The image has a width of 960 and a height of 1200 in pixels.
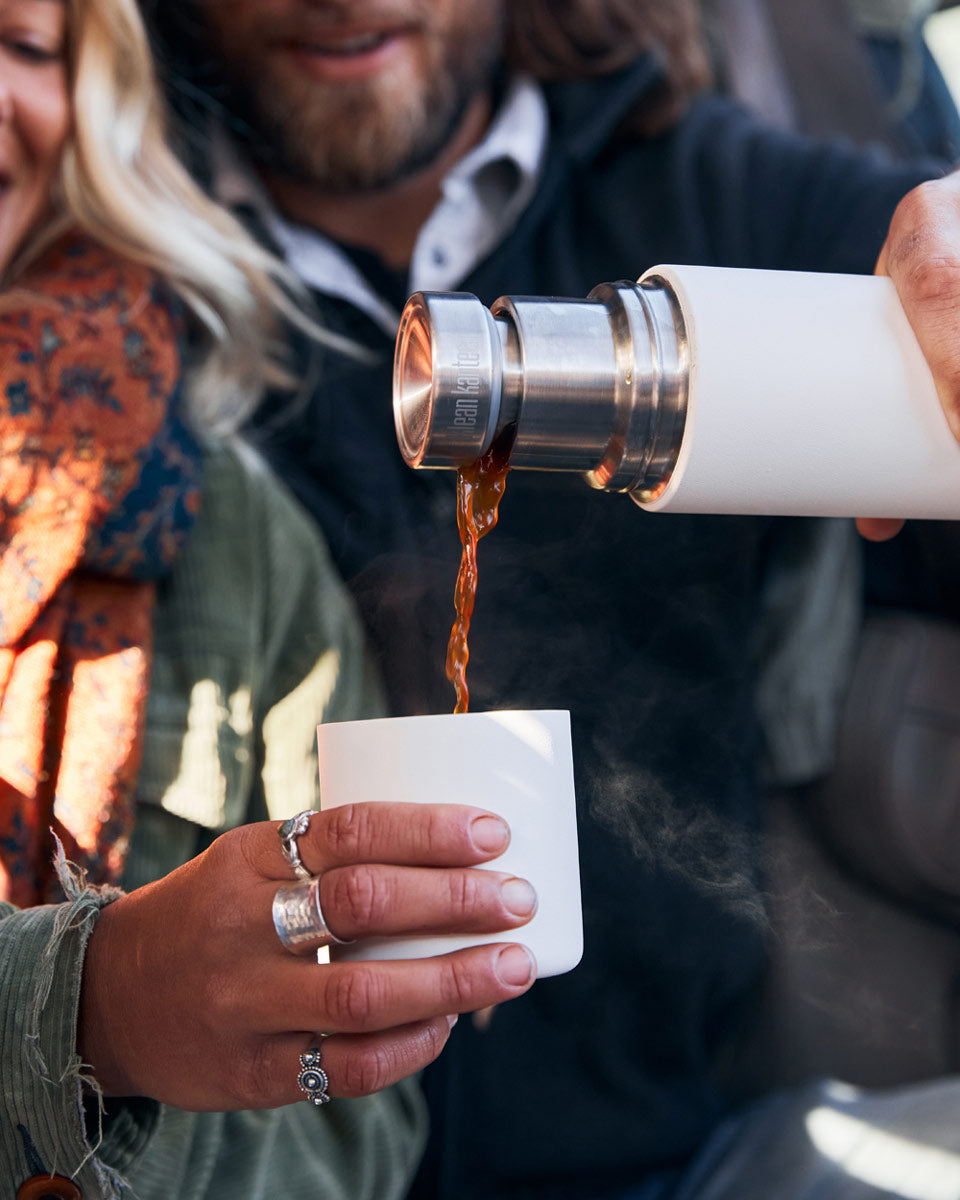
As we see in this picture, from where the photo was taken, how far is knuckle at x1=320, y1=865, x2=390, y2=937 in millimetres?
610

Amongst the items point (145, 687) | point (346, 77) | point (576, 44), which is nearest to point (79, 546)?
point (145, 687)

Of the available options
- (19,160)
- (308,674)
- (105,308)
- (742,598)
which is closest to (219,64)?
(19,160)

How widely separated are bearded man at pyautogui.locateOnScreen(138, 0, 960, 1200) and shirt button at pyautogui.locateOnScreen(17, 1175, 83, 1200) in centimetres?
46

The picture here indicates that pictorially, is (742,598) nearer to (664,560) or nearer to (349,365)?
(664,560)

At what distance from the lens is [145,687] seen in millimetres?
1148

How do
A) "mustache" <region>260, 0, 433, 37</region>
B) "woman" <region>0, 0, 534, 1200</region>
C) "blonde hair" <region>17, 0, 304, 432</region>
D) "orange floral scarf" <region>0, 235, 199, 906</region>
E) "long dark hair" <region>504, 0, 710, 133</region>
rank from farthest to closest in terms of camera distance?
1. "long dark hair" <region>504, 0, 710, 133</region>
2. "mustache" <region>260, 0, 433, 37</region>
3. "blonde hair" <region>17, 0, 304, 432</region>
4. "orange floral scarf" <region>0, 235, 199, 906</region>
5. "woman" <region>0, 0, 534, 1200</region>

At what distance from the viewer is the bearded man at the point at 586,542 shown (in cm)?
113

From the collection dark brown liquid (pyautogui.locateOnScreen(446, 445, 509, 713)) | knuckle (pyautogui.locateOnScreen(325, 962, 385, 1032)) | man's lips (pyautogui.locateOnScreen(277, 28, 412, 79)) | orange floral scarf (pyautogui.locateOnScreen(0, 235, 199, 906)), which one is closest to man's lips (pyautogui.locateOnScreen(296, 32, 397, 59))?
man's lips (pyautogui.locateOnScreen(277, 28, 412, 79))

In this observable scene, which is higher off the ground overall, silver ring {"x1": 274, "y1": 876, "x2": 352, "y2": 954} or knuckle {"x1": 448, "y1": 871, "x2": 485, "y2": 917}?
knuckle {"x1": 448, "y1": 871, "x2": 485, "y2": 917}

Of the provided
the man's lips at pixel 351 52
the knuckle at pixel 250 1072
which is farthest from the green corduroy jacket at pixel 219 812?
the man's lips at pixel 351 52

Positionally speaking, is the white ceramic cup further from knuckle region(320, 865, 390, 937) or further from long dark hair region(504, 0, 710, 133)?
long dark hair region(504, 0, 710, 133)

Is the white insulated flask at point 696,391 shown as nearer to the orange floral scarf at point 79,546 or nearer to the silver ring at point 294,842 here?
the silver ring at point 294,842

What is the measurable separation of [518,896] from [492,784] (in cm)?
7

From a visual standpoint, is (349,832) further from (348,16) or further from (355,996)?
(348,16)
